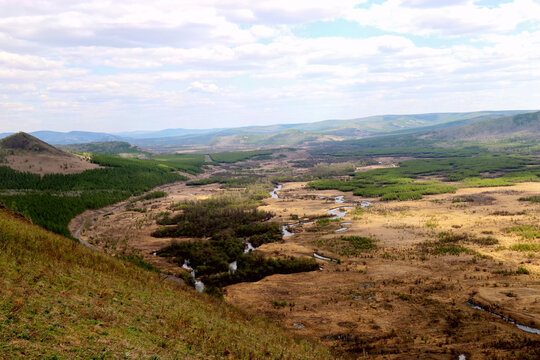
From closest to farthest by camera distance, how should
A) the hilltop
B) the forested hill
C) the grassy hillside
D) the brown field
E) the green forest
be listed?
the grassy hillside → the brown field → the green forest → the hilltop → the forested hill

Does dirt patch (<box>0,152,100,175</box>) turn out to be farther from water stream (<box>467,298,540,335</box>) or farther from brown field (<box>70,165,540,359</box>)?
water stream (<box>467,298,540,335</box>)

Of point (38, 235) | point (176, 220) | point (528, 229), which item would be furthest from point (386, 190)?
point (38, 235)

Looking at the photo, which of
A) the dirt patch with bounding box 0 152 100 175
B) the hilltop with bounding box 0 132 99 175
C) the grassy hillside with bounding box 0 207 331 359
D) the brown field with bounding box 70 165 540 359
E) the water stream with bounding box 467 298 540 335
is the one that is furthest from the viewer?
the hilltop with bounding box 0 132 99 175

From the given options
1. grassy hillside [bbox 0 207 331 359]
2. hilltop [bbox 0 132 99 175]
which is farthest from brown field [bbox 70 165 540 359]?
hilltop [bbox 0 132 99 175]

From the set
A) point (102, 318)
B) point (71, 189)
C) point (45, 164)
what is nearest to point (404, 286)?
point (102, 318)

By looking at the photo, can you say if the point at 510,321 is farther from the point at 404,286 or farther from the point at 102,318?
the point at 102,318

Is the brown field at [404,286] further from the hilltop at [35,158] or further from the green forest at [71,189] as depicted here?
the hilltop at [35,158]
